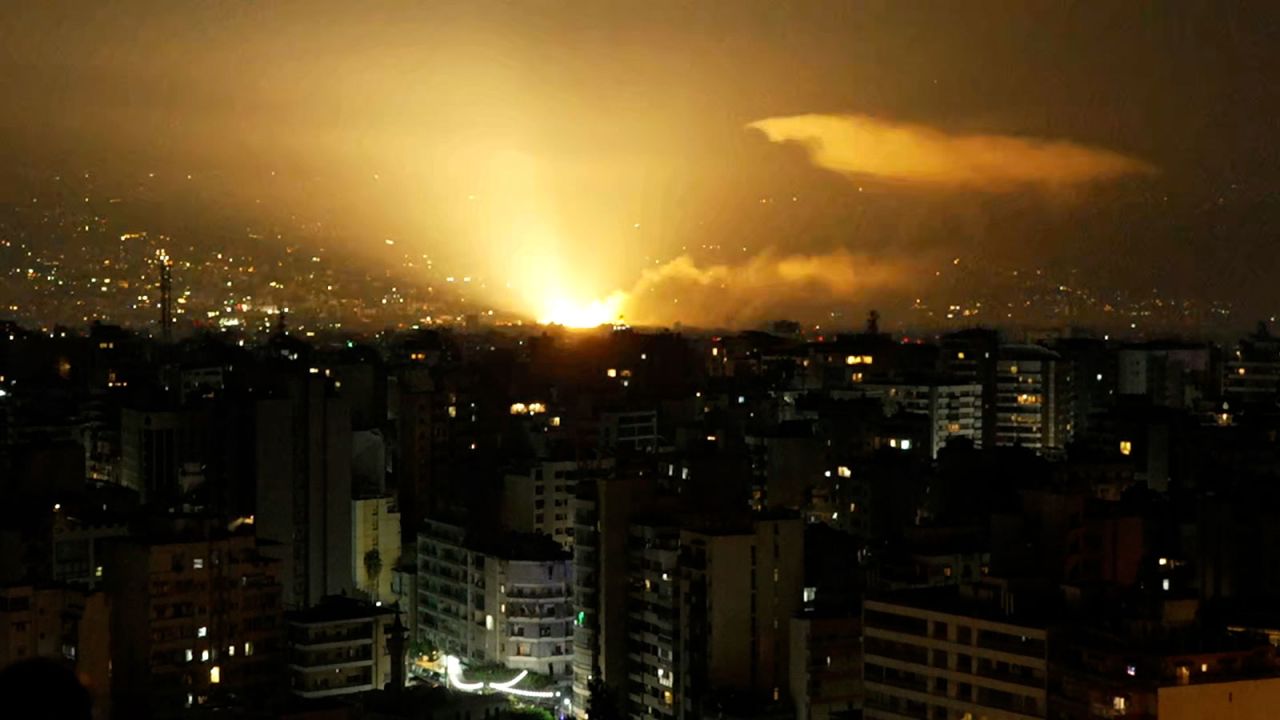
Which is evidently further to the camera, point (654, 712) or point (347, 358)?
point (347, 358)

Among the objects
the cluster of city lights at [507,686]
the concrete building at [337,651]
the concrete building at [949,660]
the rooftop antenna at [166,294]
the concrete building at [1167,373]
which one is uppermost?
the rooftop antenna at [166,294]

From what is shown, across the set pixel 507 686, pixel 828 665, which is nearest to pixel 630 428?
pixel 507 686

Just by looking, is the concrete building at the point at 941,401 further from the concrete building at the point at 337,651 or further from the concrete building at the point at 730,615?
the concrete building at the point at 337,651

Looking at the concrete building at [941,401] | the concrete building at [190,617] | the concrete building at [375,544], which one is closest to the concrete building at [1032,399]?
the concrete building at [941,401]

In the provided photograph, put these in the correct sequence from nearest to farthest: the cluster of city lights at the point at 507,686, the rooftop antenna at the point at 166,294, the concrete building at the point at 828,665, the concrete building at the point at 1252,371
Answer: the concrete building at the point at 828,665
the cluster of city lights at the point at 507,686
the concrete building at the point at 1252,371
the rooftop antenna at the point at 166,294

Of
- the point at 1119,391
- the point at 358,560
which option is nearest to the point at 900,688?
the point at 358,560

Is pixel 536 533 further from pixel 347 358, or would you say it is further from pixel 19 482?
pixel 347 358

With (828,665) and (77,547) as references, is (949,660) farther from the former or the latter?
(77,547)
